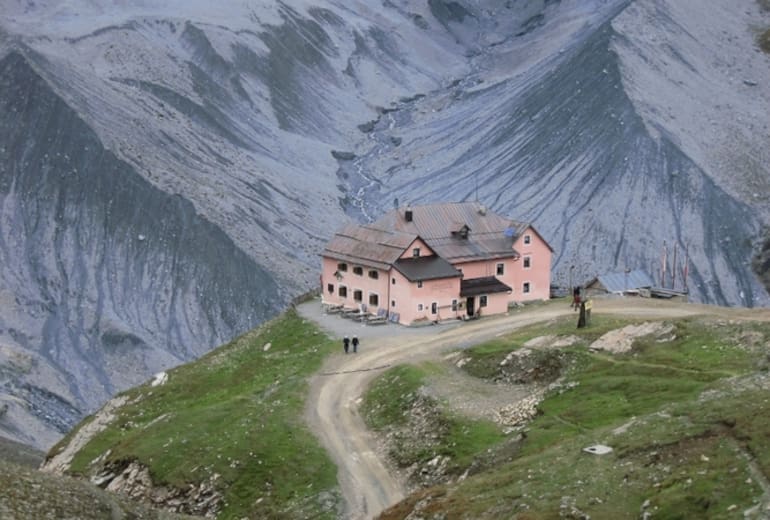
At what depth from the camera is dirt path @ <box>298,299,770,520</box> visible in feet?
146

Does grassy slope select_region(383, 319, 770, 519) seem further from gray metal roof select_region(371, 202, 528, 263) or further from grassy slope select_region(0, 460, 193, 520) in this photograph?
gray metal roof select_region(371, 202, 528, 263)

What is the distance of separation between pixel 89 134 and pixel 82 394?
3734cm

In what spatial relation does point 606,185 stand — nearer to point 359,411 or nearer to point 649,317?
point 649,317

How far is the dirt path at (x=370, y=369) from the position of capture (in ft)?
146

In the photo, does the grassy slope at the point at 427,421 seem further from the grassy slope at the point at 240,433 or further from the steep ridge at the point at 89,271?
the steep ridge at the point at 89,271

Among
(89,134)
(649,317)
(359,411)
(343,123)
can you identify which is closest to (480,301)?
(649,317)

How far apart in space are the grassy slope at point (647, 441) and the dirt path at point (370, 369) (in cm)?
444

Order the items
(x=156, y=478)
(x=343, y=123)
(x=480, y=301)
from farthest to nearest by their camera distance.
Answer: (x=343, y=123), (x=480, y=301), (x=156, y=478)

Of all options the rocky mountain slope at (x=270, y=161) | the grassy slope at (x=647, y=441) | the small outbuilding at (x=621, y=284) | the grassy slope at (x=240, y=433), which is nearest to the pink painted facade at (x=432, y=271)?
the grassy slope at (x=240, y=433)

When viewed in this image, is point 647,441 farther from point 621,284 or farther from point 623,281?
point 623,281

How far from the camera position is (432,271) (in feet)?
222

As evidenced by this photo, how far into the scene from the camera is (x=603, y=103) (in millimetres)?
145750

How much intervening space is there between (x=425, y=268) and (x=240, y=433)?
→ 70.2 ft

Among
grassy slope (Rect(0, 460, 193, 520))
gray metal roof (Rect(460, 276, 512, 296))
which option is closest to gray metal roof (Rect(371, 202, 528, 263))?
gray metal roof (Rect(460, 276, 512, 296))
